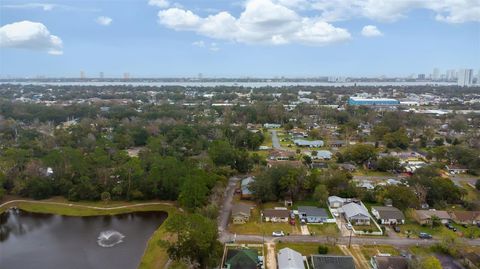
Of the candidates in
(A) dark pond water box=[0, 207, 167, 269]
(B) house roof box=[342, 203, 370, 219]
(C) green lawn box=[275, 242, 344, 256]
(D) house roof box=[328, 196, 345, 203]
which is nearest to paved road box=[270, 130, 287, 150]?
(D) house roof box=[328, 196, 345, 203]

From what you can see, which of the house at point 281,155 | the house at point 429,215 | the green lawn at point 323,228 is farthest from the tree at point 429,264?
the house at point 281,155

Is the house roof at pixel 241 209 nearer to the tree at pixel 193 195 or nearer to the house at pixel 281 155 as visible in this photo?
the tree at pixel 193 195

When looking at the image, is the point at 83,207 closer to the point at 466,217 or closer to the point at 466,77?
the point at 466,217

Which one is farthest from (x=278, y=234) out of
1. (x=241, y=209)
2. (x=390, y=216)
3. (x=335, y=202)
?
(x=390, y=216)

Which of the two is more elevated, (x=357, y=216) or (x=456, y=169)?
(x=456, y=169)

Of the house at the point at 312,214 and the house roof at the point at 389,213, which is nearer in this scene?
the house roof at the point at 389,213
